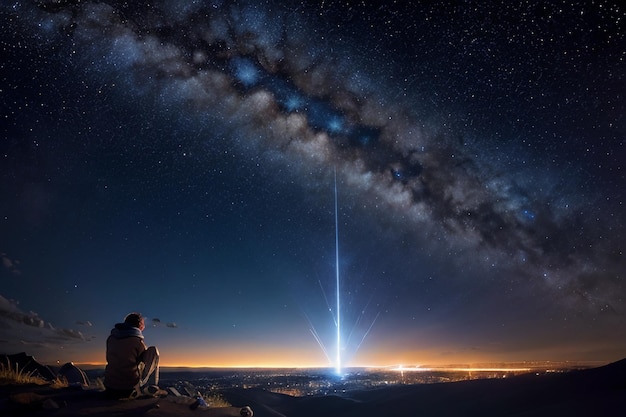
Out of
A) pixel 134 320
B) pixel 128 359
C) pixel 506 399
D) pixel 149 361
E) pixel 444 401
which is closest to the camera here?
pixel 128 359

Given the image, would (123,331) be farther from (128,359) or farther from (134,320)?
(128,359)

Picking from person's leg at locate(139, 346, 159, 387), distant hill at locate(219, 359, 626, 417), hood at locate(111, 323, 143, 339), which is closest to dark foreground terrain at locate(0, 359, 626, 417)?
distant hill at locate(219, 359, 626, 417)

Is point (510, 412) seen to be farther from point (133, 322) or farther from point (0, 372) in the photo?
point (0, 372)

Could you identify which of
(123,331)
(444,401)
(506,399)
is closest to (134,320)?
(123,331)

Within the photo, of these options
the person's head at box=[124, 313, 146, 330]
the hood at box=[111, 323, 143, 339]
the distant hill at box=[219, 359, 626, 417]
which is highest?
the person's head at box=[124, 313, 146, 330]

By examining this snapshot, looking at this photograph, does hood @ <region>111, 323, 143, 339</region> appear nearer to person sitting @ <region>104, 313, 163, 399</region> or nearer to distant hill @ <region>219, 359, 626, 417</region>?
person sitting @ <region>104, 313, 163, 399</region>

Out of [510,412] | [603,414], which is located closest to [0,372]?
[510,412]

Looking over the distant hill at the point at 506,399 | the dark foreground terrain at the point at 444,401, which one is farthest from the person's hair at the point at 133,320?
the distant hill at the point at 506,399
